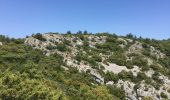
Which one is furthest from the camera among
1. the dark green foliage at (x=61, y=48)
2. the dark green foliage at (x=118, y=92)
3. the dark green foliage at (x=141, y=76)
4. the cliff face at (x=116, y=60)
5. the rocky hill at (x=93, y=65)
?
the dark green foliage at (x=61, y=48)

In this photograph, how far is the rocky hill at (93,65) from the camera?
6197cm

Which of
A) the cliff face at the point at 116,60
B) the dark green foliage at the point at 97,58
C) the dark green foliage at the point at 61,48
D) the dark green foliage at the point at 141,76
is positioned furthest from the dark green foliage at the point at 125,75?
the dark green foliage at the point at 61,48

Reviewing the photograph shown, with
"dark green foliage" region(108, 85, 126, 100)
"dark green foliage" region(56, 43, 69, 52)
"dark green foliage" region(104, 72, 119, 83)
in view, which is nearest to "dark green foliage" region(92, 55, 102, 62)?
"dark green foliage" region(56, 43, 69, 52)

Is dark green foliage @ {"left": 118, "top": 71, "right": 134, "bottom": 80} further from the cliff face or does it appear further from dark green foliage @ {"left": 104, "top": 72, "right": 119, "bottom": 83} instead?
dark green foliage @ {"left": 104, "top": 72, "right": 119, "bottom": 83}

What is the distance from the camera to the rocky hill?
62.0m

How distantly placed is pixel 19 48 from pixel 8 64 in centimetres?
1236

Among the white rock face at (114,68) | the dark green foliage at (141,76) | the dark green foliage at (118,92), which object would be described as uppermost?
the white rock face at (114,68)

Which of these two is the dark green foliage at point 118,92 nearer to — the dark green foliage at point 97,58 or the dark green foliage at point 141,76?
the dark green foliage at point 141,76

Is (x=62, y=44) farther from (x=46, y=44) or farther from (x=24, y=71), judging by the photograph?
(x=24, y=71)

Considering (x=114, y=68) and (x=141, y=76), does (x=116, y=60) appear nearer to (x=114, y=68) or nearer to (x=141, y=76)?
(x=114, y=68)

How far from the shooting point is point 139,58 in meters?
90.4

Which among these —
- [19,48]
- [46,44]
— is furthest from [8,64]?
[46,44]

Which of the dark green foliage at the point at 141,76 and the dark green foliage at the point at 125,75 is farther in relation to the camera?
the dark green foliage at the point at 141,76

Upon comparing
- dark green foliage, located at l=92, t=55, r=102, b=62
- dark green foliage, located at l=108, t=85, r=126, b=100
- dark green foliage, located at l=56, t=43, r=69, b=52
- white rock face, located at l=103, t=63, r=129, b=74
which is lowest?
dark green foliage, located at l=108, t=85, r=126, b=100
